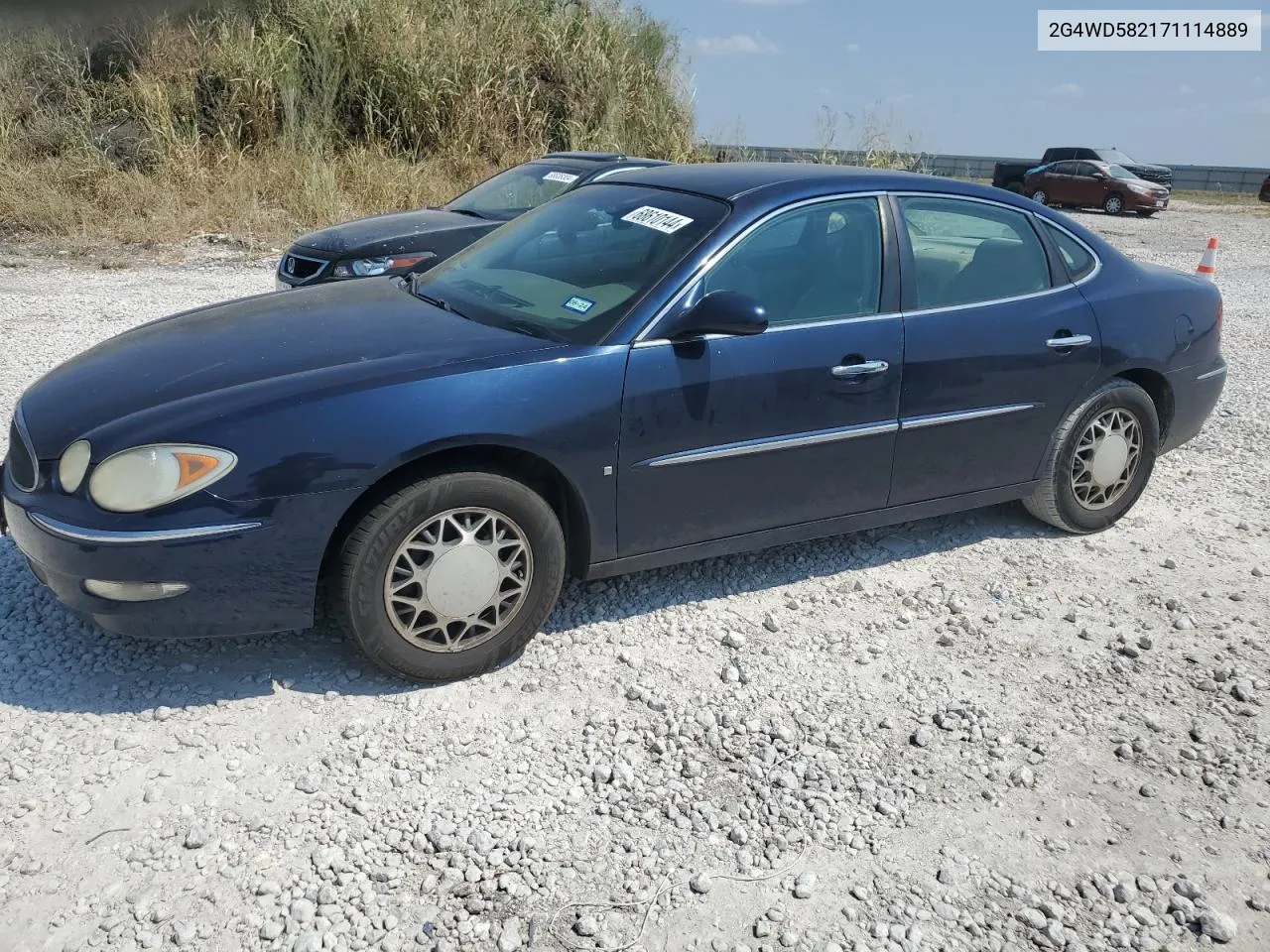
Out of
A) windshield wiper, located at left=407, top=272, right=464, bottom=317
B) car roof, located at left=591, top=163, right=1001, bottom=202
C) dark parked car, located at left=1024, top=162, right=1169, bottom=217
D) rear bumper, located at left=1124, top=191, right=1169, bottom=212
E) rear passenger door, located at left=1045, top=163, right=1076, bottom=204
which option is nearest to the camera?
windshield wiper, located at left=407, top=272, right=464, bottom=317

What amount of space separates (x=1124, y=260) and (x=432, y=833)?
13.4 ft

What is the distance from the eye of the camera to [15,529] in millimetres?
3266

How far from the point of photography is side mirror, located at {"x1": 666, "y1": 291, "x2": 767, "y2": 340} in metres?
3.56

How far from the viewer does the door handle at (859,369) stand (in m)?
3.95

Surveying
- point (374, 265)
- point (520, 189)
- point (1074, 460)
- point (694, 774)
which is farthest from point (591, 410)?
point (520, 189)

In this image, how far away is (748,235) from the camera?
12.7 ft

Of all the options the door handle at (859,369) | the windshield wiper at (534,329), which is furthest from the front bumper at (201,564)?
the door handle at (859,369)

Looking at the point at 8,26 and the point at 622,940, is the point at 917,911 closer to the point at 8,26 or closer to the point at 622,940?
the point at 622,940

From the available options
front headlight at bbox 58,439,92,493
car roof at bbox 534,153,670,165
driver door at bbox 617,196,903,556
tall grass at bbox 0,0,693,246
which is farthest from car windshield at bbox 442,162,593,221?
front headlight at bbox 58,439,92,493

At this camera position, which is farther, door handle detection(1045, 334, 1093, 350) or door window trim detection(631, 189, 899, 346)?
door handle detection(1045, 334, 1093, 350)

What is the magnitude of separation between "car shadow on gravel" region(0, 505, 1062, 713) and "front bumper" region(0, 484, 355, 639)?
0.32 m

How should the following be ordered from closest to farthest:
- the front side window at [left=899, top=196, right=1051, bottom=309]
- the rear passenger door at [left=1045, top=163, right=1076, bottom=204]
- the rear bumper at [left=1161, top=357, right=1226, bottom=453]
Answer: the front side window at [left=899, top=196, right=1051, bottom=309]
the rear bumper at [left=1161, top=357, right=1226, bottom=453]
the rear passenger door at [left=1045, top=163, right=1076, bottom=204]

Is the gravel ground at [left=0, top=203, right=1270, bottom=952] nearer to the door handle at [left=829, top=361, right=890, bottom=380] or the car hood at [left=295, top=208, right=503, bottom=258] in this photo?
the door handle at [left=829, top=361, right=890, bottom=380]

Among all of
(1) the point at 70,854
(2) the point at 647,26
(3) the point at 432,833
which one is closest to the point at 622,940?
(3) the point at 432,833
